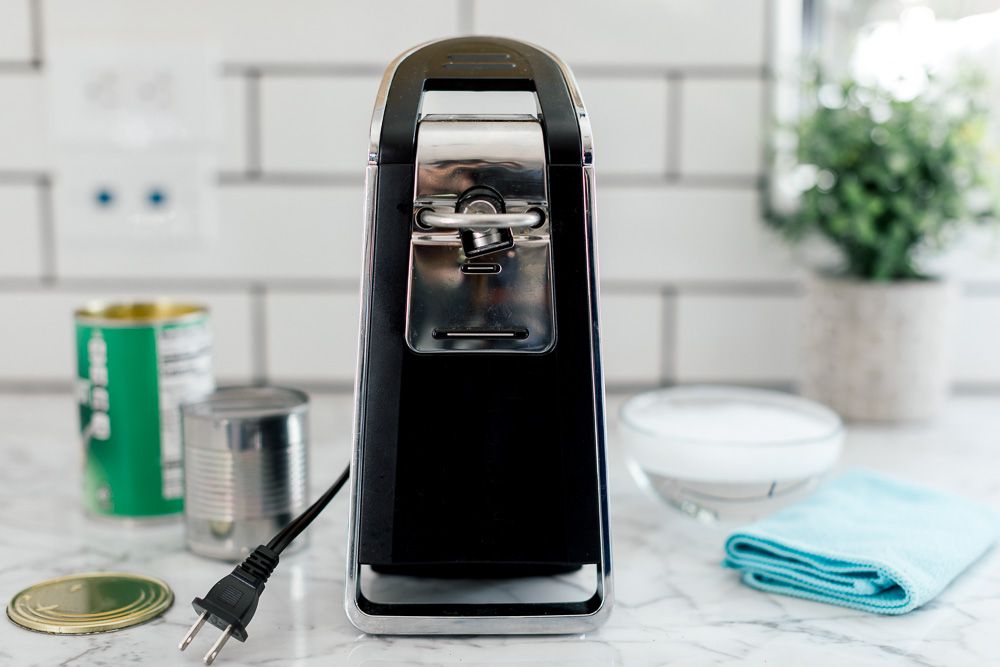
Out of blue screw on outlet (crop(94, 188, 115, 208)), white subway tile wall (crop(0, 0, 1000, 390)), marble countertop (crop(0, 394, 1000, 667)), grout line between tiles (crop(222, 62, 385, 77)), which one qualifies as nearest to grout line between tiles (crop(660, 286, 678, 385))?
white subway tile wall (crop(0, 0, 1000, 390))

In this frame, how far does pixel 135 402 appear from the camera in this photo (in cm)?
69

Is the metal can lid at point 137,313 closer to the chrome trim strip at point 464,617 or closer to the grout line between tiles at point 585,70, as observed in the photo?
the chrome trim strip at point 464,617

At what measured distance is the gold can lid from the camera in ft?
1.79

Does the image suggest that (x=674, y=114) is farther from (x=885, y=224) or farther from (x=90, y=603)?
(x=90, y=603)

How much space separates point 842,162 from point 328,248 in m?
0.55

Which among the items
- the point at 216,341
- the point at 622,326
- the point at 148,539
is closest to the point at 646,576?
the point at 148,539

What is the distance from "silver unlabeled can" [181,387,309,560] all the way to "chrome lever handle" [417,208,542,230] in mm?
210

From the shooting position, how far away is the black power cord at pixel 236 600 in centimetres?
52

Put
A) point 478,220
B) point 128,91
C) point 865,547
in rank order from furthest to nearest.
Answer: point 128,91 → point 865,547 → point 478,220

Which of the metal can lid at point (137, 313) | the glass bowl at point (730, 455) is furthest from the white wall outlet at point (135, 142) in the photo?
the glass bowl at point (730, 455)

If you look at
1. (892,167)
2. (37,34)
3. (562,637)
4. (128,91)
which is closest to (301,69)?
(128,91)

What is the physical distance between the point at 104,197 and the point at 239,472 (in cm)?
55

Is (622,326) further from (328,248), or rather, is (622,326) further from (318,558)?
(318,558)

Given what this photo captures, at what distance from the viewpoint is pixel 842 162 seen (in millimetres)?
937
